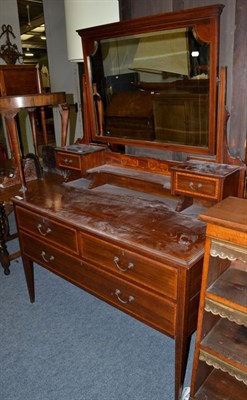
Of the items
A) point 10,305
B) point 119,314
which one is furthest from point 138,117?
point 10,305

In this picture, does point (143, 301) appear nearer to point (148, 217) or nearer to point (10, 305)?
point (148, 217)

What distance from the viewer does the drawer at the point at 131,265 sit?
1279 millimetres

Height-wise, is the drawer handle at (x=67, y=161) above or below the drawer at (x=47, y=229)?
above

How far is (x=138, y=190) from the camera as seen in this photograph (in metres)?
1.87

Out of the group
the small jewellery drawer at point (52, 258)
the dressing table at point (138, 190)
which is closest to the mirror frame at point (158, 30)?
the dressing table at point (138, 190)

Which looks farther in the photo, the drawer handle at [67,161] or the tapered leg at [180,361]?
the drawer handle at [67,161]

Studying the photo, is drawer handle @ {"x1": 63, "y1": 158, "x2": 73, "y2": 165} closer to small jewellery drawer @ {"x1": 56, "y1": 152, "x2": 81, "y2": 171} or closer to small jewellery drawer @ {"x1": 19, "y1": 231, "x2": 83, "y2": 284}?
small jewellery drawer @ {"x1": 56, "y1": 152, "x2": 81, "y2": 171}

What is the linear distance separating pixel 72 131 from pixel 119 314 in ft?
9.81

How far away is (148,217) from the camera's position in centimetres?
155

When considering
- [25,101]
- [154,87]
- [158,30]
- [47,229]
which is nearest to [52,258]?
[47,229]

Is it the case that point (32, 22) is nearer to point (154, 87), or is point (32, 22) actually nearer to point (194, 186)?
point (154, 87)

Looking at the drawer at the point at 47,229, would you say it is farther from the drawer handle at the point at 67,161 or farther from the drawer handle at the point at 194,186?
the drawer handle at the point at 194,186

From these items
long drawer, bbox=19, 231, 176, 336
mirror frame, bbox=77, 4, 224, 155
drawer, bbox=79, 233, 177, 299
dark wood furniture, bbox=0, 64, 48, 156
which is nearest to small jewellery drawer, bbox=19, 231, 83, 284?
long drawer, bbox=19, 231, 176, 336

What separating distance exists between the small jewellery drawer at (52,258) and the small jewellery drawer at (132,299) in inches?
2.8
